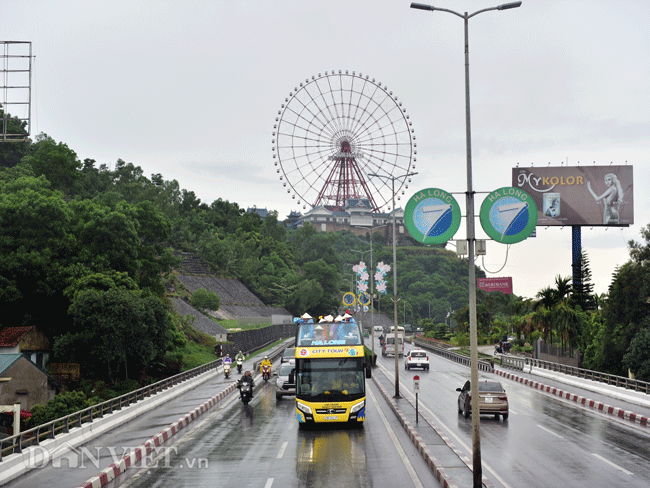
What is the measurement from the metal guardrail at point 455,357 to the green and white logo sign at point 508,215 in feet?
143

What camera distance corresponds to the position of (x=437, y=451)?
1970 cm

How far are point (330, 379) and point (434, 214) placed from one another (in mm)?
10811

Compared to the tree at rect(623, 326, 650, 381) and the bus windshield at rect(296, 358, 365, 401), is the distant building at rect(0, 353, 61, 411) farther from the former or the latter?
the tree at rect(623, 326, 650, 381)

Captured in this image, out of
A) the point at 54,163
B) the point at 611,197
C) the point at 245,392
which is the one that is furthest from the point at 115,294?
the point at 611,197

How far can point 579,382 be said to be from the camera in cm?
4369

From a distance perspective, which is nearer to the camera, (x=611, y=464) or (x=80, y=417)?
(x=611, y=464)

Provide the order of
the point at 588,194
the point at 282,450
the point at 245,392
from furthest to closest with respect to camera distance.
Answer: the point at 588,194, the point at 245,392, the point at 282,450

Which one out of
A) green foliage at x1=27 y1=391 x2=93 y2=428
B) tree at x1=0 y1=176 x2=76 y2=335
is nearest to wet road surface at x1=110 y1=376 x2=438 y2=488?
green foliage at x1=27 y1=391 x2=93 y2=428

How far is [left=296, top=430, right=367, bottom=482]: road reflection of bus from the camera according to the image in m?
16.7

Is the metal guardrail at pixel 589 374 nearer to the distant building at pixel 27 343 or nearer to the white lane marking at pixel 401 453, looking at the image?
the white lane marking at pixel 401 453

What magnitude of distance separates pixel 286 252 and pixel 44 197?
10186cm

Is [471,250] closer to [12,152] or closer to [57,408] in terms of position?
[57,408]

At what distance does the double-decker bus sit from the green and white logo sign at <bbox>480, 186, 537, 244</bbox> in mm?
10122

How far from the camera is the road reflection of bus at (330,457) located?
16.7m
